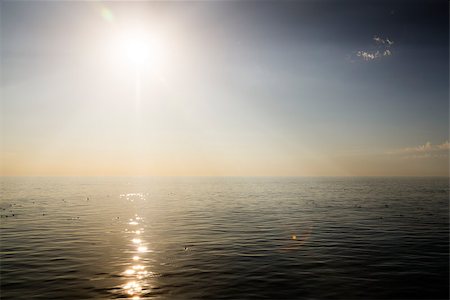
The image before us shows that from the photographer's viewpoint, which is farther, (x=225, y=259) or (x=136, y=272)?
(x=225, y=259)

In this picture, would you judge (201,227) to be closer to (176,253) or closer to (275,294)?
(176,253)

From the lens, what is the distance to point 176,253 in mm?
27641

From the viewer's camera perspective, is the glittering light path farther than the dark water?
No

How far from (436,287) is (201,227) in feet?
88.9

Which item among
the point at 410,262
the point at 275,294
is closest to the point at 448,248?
the point at 410,262

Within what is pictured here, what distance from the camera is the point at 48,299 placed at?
57.3ft

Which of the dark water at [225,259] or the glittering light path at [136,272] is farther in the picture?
the dark water at [225,259]

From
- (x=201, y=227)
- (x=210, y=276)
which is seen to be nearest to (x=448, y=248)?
(x=210, y=276)

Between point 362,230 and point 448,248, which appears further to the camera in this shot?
point 362,230

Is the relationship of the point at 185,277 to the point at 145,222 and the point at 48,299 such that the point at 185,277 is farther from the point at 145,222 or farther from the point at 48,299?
the point at 145,222

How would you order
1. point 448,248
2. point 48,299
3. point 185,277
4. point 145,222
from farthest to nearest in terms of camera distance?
point 145,222, point 448,248, point 185,277, point 48,299

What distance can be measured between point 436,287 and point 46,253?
29.1 m

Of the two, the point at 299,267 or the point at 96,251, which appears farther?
the point at 96,251

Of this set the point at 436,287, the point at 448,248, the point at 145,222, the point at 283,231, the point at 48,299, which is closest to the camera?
the point at 48,299
